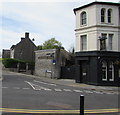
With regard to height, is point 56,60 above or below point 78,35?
below

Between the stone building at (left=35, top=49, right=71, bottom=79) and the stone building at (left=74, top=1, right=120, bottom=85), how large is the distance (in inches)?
270

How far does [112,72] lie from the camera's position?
2122cm

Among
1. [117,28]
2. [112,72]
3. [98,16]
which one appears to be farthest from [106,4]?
[112,72]

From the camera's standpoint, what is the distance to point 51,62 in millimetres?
29156

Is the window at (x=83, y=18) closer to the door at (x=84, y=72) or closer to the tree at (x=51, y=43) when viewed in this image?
the door at (x=84, y=72)

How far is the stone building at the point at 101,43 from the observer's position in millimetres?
20781

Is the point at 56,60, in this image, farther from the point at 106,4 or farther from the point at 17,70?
the point at 17,70

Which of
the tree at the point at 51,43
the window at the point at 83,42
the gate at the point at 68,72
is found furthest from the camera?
the tree at the point at 51,43

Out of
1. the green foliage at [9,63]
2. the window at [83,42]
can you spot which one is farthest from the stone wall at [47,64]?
the green foliage at [9,63]

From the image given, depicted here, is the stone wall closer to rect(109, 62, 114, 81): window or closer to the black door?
the black door

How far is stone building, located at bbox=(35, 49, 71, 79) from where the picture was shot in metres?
28.5

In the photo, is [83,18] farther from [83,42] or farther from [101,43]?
[101,43]

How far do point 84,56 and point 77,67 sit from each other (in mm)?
1971

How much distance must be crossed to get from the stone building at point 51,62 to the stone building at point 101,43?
6.85 m
